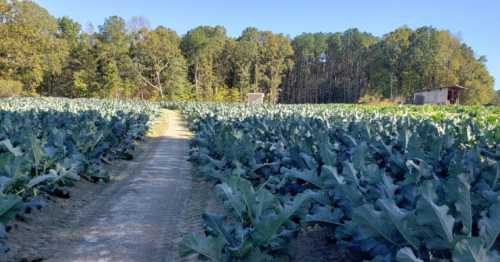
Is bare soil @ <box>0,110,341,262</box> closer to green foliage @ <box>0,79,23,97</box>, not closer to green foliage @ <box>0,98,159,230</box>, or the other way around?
green foliage @ <box>0,98,159,230</box>

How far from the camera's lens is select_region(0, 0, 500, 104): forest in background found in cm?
5525

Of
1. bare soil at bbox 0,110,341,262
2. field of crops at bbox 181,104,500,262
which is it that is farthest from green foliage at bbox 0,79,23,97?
field of crops at bbox 181,104,500,262

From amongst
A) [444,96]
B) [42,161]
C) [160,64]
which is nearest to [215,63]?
[160,64]

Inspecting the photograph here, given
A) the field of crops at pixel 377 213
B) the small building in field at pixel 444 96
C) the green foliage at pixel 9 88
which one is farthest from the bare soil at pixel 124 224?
the small building in field at pixel 444 96

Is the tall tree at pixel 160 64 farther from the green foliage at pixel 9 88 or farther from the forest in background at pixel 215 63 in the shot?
the green foliage at pixel 9 88

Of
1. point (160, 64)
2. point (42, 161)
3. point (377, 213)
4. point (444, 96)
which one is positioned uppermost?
point (160, 64)

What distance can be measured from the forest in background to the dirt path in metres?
46.1

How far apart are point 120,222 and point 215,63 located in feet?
246

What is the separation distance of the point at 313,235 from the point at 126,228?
7.33ft

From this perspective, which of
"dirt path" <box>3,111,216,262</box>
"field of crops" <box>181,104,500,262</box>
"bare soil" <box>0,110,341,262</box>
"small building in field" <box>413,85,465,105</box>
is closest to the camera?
"field of crops" <box>181,104,500,262</box>

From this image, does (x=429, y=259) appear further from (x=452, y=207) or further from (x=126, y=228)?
(x=126, y=228)

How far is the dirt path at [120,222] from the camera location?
4492mm

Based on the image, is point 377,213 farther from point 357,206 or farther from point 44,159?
point 44,159

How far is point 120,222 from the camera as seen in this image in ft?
18.1
